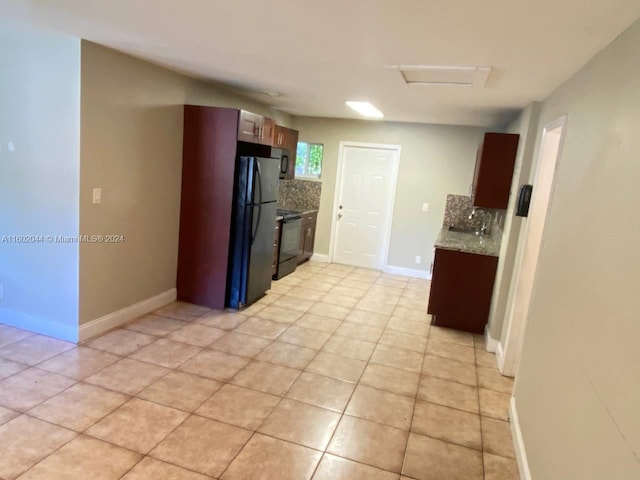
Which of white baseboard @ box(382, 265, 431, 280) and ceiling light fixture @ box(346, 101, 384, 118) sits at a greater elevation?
ceiling light fixture @ box(346, 101, 384, 118)

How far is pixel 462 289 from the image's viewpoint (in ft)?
13.5

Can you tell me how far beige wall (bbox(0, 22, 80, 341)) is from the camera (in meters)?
2.95

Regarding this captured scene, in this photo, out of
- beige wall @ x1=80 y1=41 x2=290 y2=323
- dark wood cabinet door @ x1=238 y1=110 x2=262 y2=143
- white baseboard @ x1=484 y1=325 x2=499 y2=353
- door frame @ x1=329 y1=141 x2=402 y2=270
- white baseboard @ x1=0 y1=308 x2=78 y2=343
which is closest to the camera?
beige wall @ x1=80 y1=41 x2=290 y2=323

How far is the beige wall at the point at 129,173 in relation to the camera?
3068mm

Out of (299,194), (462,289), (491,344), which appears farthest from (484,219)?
(299,194)

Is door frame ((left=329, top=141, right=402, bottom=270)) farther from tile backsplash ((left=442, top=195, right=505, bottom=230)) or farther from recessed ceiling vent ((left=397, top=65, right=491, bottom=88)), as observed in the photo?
recessed ceiling vent ((left=397, top=65, right=491, bottom=88))

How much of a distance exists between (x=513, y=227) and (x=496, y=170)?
0.68 metres

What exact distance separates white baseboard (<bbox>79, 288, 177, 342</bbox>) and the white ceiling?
6.94ft

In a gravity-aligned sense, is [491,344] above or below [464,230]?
below

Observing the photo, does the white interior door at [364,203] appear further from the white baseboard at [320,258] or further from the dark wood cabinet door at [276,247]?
the dark wood cabinet door at [276,247]

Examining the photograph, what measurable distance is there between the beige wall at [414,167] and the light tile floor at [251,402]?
227 centimetres

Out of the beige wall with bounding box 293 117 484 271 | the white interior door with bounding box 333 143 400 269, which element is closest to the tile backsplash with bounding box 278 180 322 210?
the beige wall with bounding box 293 117 484 271

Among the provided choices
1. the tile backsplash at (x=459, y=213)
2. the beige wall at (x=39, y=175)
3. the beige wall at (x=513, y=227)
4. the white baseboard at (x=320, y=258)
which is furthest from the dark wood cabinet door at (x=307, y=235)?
the beige wall at (x=39, y=175)

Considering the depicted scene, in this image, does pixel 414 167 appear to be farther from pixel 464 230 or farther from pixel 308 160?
pixel 308 160
